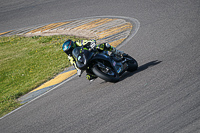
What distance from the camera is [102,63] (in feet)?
24.6

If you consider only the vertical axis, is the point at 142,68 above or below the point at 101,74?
below

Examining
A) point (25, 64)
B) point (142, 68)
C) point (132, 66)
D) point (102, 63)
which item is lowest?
point (25, 64)

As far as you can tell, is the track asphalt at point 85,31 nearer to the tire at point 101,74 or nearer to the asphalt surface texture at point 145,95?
the asphalt surface texture at point 145,95

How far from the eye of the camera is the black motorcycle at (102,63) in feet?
23.3

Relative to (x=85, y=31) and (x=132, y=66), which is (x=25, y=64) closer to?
(x=85, y=31)

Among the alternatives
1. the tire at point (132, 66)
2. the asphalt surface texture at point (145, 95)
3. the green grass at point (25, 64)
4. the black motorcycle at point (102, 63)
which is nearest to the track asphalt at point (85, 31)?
the green grass at point (25, 64)

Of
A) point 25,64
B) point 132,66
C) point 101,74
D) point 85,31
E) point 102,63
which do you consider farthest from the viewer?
point 85,31

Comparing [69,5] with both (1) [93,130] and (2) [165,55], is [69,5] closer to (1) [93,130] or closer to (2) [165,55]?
(2) [165,55]

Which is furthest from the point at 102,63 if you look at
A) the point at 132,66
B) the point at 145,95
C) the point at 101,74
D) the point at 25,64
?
the point at 25,64

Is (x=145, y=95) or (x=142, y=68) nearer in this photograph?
(x=145, y=95)

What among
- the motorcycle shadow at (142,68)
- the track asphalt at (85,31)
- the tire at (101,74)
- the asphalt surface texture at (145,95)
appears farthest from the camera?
the track asphalt at (85,31)

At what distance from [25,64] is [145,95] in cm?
753

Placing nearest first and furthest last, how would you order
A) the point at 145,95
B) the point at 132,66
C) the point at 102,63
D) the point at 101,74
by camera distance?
1. the point at 145,95
2. the point at 101,74
3. the point at 102,63
4. the point at 132,66

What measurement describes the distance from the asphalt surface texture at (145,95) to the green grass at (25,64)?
149 centimetres
